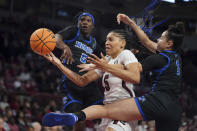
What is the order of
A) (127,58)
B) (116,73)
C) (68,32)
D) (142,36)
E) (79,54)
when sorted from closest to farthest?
(116,73)
(127,58)
(142,36)
(68,32)
(79,54)

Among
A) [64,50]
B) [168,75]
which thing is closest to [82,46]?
[64,50]

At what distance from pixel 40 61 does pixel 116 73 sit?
44.4 feet

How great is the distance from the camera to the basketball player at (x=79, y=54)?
5293mm

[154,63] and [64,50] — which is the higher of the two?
[64,50]

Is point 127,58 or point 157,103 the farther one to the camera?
point 127,58

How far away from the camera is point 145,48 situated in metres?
5.11

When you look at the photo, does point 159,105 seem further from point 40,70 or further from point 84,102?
point 40,70

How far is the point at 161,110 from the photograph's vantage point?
385 centimetres

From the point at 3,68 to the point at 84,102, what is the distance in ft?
32.7

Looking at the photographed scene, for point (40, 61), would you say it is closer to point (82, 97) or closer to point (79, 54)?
point (79, 54)

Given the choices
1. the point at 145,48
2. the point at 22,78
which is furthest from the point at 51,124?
the point at 22,78

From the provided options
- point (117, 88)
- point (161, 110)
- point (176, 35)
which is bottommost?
point (161, 110)

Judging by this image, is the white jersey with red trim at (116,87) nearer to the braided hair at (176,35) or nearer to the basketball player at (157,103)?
the basketball player at (157,103)

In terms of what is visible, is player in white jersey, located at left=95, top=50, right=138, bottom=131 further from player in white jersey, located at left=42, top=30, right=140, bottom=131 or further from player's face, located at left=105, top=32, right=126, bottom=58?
player's face, located at left=105, top=32, right=126, bottom=58
